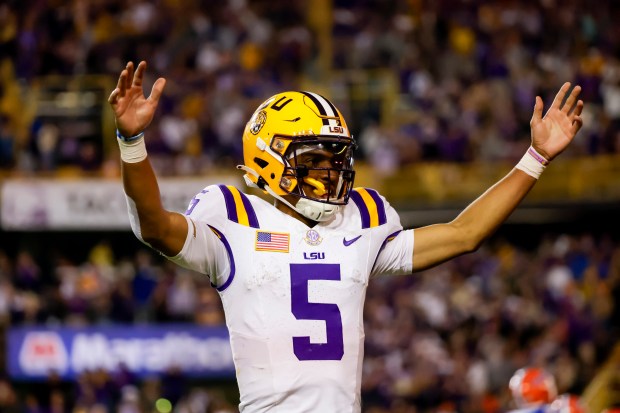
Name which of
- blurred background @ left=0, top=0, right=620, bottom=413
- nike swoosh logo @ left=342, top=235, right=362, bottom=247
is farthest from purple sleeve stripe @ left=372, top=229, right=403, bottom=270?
blurred background @ left=0, top=0, right=620, bottom=413

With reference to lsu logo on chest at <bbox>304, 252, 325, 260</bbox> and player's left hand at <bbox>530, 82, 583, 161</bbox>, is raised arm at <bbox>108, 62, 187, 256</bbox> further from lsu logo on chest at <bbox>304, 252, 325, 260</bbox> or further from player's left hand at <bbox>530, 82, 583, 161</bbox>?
player's left hand at <bbox>530, 82, 583, 161</bbox>

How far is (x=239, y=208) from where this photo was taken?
13.5 ft

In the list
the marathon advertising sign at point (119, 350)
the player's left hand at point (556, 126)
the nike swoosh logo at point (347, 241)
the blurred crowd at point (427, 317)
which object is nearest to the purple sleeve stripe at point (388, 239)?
the nike swoosh logo at point (347, 241)

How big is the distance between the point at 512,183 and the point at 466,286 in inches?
399

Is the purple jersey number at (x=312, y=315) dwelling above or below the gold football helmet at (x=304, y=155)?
below

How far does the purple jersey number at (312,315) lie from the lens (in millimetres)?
3982

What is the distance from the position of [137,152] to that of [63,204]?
12.7 meters

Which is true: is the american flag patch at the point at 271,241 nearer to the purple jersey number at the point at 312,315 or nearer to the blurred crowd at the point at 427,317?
the purple jersey number at the point at 312,315

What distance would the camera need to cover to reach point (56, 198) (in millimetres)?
16172

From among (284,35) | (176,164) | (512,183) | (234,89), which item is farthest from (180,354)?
(512,183)

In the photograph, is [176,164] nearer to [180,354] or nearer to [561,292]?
[180,354]

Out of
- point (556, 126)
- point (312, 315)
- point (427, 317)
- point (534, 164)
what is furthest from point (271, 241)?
point (427, 317)

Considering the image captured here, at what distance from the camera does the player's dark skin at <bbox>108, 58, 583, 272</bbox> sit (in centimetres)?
379

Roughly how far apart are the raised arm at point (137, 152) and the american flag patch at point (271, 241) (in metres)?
0.36
